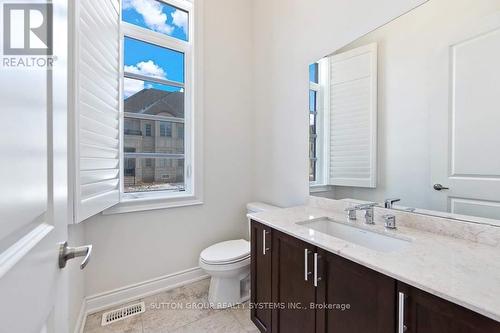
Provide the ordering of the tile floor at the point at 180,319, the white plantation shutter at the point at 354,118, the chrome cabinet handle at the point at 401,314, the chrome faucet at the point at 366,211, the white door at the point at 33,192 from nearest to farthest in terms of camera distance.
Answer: the white door at the point at 33,192
the chrome cabinet handle at the point at 401,314
the chrome faucet at the point at 366,211
the white plantation shutter at the point at 354,118
the tile floor at the point at 180,319

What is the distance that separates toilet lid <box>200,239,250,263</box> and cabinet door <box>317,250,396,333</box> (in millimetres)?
836

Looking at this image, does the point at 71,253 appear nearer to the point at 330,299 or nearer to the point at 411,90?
the point at 330,299

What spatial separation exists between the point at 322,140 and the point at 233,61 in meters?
1.34

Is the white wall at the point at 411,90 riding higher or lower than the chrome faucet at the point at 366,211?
higher

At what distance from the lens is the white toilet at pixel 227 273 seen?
175 centimetres

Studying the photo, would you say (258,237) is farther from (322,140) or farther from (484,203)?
(484,203)

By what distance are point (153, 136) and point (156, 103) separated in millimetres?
319

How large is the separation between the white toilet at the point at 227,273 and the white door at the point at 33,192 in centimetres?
116

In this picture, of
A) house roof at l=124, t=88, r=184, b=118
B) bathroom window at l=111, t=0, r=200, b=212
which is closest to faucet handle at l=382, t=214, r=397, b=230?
bathroom window at l=111, t=0, r=200, b=212

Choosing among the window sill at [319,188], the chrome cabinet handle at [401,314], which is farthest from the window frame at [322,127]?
the chrome cabinet handle at [401,314]

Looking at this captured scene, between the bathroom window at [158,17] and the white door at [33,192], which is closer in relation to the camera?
the white door at [33,192]

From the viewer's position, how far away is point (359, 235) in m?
1.33

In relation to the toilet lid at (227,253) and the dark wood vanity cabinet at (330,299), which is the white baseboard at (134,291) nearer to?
the toilet lid at (227,253)

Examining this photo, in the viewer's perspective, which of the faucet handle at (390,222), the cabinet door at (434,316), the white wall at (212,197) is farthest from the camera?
the white wall at (212,197)
